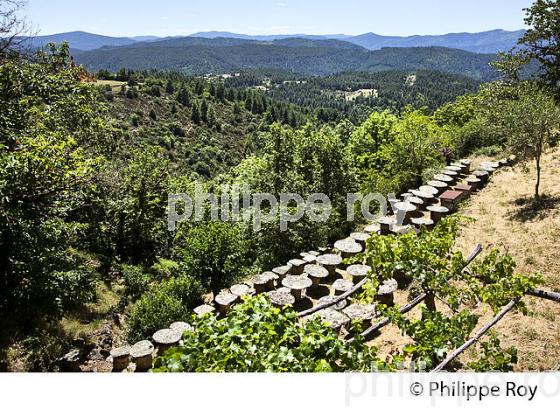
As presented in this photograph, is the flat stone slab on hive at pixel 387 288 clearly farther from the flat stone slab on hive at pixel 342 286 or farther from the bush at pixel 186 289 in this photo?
the bush at pixel 186 289

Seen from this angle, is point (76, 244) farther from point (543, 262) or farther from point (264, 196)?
point (543, 262)

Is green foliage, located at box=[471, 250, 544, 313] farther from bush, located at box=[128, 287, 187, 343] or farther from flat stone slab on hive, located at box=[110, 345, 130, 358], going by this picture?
bush, located at box=[128, 287, 187, 343]

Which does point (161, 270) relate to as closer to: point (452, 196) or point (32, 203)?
point (32, 203)

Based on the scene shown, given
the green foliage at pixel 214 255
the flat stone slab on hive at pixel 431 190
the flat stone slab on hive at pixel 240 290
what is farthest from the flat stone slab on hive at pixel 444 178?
the flat stone slab on hive at pixel 240 290

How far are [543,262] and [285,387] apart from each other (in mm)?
7967

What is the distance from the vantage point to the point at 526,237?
34.6 ft

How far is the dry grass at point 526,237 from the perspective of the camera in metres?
6.50

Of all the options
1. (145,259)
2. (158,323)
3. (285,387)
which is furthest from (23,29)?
(145,259)

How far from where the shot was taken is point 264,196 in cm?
1761

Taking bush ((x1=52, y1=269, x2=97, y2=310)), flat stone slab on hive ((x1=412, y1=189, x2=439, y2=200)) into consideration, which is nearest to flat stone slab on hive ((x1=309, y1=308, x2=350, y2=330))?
bush ((x1=52, y1=269, x2=97, y2=310))

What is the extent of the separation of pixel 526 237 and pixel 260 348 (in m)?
9.38

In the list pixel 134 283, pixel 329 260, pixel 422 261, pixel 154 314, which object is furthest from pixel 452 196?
pixel 134 283

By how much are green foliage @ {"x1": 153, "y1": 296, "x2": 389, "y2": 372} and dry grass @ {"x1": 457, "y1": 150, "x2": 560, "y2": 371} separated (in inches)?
137

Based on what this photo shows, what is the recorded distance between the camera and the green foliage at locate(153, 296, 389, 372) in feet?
11.9
